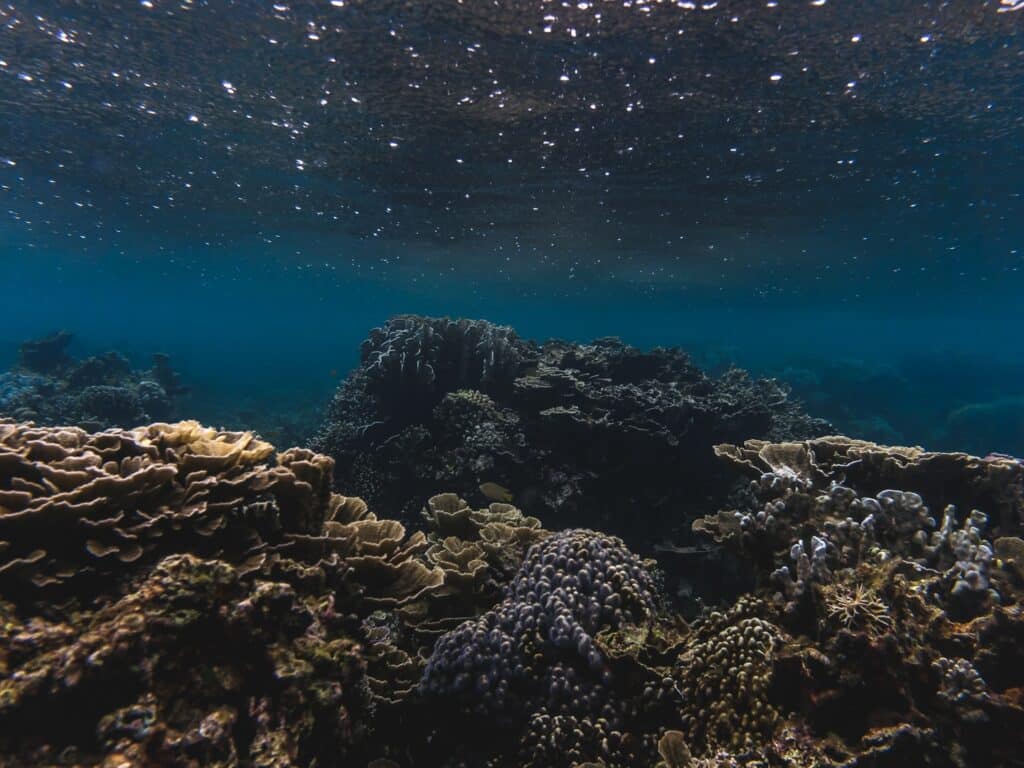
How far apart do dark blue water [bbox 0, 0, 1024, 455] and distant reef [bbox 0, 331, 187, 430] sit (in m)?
6.29

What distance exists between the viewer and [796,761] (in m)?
2.92

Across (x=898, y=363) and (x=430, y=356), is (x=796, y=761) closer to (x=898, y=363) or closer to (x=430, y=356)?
(x=430, y=356)

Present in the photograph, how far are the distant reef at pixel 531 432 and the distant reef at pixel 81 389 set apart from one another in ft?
33.5

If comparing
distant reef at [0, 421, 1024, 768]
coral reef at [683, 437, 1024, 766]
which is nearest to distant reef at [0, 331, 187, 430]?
distant reef at [0, 421, 1024, 768]

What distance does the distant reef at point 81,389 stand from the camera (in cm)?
1628

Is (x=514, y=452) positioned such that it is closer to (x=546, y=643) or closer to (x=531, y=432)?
(x=531, y=432)

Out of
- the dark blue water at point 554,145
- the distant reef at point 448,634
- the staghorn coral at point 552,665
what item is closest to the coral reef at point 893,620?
the distant reef at point 448,634

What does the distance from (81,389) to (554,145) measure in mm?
21892

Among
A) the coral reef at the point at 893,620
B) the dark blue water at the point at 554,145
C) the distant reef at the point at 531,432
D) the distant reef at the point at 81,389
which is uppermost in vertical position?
the dark blue water at the point at 554,145

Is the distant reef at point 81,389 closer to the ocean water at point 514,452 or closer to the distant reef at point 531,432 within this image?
the ocean water at point 514,452

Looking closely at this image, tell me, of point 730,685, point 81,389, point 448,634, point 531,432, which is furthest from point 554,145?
point 81,389

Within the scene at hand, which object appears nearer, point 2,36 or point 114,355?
point 2,36

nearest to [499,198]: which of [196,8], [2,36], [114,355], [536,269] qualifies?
[196,8]

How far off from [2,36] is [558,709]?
19010 millimetres
